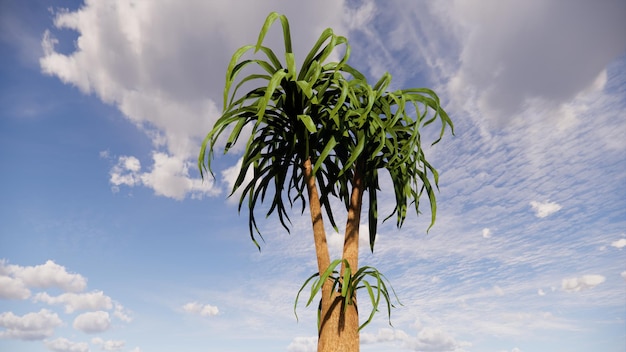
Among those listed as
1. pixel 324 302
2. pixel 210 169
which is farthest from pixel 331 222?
pixel 210 169

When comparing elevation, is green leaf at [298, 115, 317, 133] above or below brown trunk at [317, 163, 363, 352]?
above

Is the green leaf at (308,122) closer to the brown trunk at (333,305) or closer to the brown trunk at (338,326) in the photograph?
the brown trunk at (333,305)

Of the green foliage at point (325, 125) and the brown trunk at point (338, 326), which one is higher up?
the green foliage at point (325, 125)

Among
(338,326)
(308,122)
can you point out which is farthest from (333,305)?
(308,122)

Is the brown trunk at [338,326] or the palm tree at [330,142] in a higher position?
the palm tree at [330,142]

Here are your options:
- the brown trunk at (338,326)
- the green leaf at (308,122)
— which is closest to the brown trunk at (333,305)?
the brown trunk at (338,326)

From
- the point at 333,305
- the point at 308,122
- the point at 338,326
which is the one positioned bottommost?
the point at 338,326

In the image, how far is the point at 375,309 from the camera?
214 inches

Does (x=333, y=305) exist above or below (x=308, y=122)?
below

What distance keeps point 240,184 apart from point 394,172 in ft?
6.98

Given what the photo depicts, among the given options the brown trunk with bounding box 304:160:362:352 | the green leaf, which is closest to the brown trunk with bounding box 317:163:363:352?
the brown trunk with bounding box 304:160:362:352

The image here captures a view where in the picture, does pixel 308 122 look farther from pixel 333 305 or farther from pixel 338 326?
pixel 338 326

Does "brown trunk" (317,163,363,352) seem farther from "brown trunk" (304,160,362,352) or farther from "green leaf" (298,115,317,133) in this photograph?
"green leaf" (298,115,317,133)

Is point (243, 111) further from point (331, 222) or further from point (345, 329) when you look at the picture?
point (345, 329)
